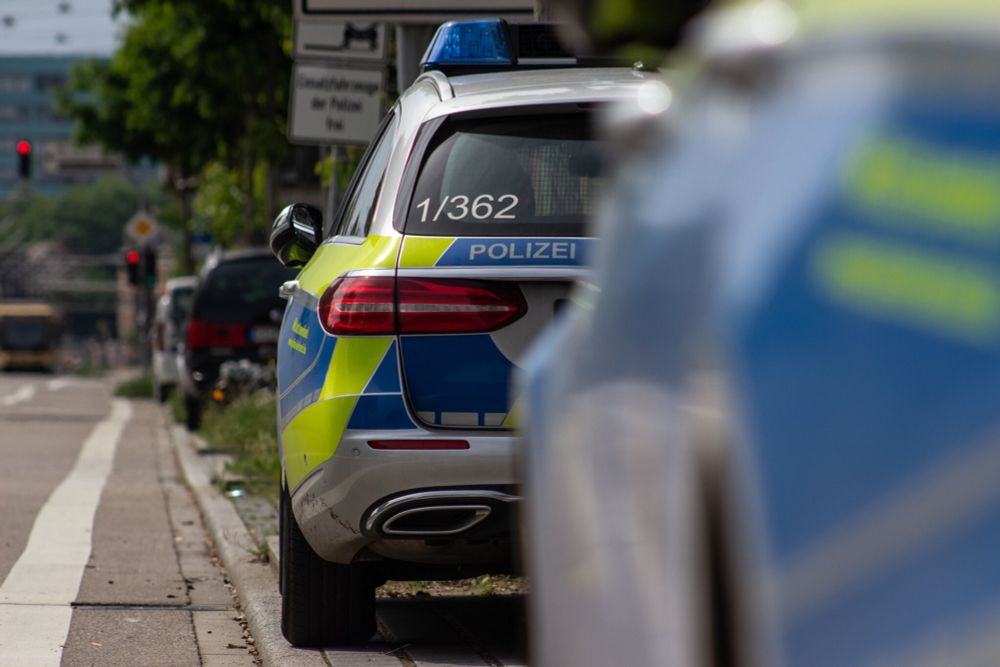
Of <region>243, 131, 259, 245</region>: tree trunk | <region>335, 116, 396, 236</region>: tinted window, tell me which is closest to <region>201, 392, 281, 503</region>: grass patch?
<region>335, 116, 396, 236</region>: tinted window

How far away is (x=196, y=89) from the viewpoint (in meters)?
26.8

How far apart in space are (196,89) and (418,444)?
2267 cm

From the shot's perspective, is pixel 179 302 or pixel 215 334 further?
pixel 179 302

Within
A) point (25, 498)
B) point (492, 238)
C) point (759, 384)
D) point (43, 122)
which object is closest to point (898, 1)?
point (759, 384)

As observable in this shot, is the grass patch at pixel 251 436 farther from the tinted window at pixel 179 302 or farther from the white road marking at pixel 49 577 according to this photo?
the tinted window at pixel 179 302

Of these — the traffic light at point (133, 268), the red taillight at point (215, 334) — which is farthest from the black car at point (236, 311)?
the traffic light at point (133, 268)

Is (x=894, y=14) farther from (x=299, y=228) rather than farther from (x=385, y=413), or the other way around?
(x=299, y=228)

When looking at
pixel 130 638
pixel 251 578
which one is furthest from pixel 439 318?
pixel 251 578

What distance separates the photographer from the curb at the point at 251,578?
18.5ft

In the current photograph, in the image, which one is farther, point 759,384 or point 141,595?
point 141,595

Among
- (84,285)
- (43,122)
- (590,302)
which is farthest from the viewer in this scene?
(43,122)

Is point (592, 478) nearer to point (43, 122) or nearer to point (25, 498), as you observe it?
point (25, 498)

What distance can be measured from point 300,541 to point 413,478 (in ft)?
2.66

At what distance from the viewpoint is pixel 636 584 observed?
2.08 metres
